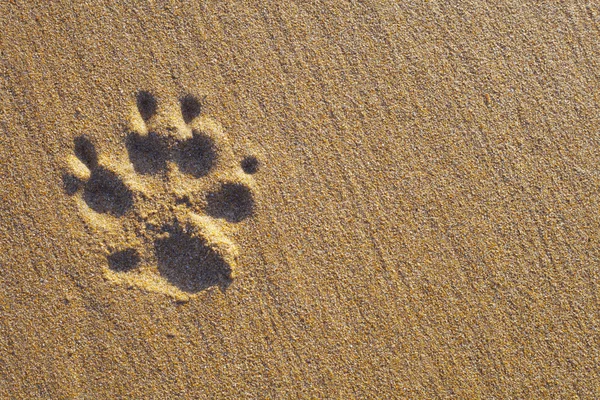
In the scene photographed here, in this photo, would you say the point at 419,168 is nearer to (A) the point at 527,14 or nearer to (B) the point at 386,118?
(B) the point at 386,118

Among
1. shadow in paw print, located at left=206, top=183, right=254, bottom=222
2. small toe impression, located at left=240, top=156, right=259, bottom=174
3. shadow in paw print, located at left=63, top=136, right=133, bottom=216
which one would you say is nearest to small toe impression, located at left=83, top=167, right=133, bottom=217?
shadow in paw print, located at left=63, top=136, right=133, bottom=216

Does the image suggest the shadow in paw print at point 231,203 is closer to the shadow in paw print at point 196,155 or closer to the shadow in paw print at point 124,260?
the shadow in paw print at point 196,155

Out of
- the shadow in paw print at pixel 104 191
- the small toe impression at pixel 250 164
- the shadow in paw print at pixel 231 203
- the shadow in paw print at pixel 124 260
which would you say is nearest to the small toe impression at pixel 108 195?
the shadow in paw print at pixel 104 191

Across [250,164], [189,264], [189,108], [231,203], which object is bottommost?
[189,264]

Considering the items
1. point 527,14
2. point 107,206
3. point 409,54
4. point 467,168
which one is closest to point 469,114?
point 467,168

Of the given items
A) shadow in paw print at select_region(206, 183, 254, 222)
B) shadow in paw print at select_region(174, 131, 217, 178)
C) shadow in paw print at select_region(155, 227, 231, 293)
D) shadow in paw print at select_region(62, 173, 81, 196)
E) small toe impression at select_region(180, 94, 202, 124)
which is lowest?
shadow in paw print at select_region(155, 227, 231, 293)

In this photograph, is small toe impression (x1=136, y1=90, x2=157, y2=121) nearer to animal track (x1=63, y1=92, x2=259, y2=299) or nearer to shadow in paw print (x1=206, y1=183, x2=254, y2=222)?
animal track (x1=63, y1=92, x2=259, y2=299)

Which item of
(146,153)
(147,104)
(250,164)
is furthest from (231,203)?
(147,104)

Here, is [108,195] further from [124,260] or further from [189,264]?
[189,264]
